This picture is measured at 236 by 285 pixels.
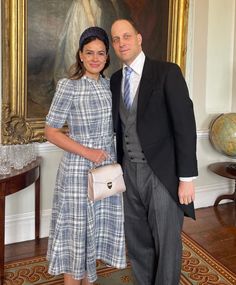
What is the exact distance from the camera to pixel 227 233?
11.9 ft

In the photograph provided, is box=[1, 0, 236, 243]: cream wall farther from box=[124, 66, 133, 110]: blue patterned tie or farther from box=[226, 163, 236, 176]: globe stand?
box=[124, 66, 133, 110]: blue patterned tie

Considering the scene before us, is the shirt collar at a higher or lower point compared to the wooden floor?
higher

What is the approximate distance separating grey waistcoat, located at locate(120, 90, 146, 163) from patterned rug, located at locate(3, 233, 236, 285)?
1.11 metres

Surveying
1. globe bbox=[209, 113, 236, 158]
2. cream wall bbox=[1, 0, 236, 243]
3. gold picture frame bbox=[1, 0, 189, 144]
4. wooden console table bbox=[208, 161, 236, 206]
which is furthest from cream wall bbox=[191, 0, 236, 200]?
gold picture frame bbox=[1, 0, 189, 144]

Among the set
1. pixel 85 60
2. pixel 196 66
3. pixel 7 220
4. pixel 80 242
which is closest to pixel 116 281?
pixel 80 242

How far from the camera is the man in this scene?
2002mm

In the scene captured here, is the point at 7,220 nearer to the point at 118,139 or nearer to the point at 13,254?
the point at 13,254

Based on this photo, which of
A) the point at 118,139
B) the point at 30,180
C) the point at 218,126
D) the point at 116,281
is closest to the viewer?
the point at 118,139

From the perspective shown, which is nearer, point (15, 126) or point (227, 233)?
point (15, 126)

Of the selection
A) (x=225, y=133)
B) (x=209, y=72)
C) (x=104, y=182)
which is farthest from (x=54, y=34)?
(x=225, y=133)

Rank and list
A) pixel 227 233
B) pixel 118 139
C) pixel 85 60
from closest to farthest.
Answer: pixel 85 60
pixel 118 139
pixel 227 233

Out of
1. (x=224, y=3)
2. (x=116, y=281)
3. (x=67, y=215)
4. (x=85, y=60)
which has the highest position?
(x=224, y=3)

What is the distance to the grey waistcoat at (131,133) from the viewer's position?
207 centimetres

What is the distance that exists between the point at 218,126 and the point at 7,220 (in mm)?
2501
